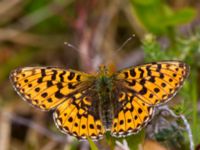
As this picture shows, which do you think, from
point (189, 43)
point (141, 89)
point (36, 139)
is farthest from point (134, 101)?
point (36, 139)

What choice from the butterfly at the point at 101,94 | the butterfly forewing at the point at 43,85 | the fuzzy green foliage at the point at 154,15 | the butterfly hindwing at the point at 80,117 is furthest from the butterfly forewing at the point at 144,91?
the fuzzy green foliage at the point at 154,15

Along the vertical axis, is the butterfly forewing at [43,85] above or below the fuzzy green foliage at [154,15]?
below

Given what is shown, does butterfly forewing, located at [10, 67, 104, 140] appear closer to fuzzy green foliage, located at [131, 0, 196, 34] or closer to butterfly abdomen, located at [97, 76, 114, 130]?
butterfly abdomen, located at [97, 76, 114, 130]

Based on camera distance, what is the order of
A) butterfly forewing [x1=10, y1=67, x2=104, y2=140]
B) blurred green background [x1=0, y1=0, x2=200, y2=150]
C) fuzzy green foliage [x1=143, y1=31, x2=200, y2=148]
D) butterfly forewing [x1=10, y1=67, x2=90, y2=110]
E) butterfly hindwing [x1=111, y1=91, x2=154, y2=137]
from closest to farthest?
butterfly hindwing [x1=111, y1=91, x2=154, y2=137], butterfly forewing [x1=10, y1=67, x2=104, y2=140], butterfly forewing [x1=10, y1=67, x2=90, y2=110], fuzzy green foliage [x1=143, y1=31, x2=200, y2=148], blurred green background [x1=0, y1=0, x2=200, y2=150]

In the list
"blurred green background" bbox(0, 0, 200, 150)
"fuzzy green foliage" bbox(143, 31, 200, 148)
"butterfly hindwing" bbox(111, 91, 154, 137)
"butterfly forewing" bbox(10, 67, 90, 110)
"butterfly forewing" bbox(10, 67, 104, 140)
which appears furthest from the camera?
"blurred green background" bbox(0, 0, 200, 150)

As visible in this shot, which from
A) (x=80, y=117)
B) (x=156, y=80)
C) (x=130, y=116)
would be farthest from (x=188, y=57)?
(x=80, y=117)

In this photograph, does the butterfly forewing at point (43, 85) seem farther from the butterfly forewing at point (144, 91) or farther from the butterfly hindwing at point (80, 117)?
the butterfly forewing at point (144, 91)

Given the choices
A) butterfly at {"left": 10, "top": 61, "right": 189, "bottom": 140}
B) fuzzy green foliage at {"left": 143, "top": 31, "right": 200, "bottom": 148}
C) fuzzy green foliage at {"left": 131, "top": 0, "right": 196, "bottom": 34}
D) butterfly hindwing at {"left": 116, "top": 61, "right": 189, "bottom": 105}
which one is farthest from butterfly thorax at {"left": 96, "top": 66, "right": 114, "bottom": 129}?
fuzzy green foliage at {"left": 131, "top": 0, "right": 196, "bottom": 34}
